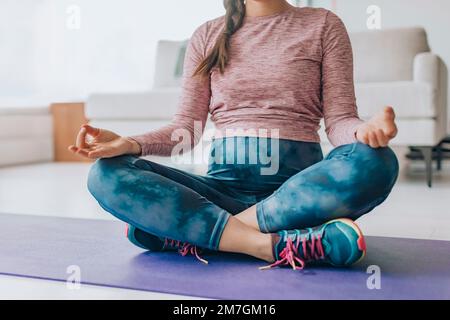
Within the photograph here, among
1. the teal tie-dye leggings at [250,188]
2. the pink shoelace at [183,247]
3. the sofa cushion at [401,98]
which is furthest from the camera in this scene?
the sofa cushion at [401,98]

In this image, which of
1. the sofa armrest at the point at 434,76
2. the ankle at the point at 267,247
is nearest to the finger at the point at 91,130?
the ankle at the point at 267,247

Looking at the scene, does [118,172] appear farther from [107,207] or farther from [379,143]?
[379,143]

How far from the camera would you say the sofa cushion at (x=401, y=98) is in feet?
8.02

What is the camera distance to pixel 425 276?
103 centimetres

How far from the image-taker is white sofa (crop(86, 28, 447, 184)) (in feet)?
8.22

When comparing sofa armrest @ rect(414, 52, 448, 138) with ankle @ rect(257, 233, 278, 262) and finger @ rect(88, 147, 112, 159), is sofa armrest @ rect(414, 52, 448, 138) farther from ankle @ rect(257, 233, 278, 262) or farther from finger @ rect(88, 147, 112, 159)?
finger @ rect(88, 147, 112, 159)

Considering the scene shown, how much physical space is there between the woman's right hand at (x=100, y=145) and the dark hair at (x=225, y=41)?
0.25 m

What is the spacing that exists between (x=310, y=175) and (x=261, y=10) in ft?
1.44

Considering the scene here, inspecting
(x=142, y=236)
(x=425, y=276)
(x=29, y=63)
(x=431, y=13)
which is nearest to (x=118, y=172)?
(x=142, y=236)

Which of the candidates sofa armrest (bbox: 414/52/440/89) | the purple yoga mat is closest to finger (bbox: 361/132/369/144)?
the purple yoga mat

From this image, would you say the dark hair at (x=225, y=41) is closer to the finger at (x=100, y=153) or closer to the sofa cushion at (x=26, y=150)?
the finger at (x=100, y=153)

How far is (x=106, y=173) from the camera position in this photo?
112cm

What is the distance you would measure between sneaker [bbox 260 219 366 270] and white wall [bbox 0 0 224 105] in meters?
2.97

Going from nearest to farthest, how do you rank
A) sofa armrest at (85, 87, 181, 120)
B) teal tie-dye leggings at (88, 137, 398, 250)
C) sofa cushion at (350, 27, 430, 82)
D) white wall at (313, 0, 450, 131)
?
teal tie-dye leggings at (88, 137, 398, 250), sofa armrest at (85, 87, 181, 120), sofa cushion at (350, 27, 430, 82), white wall at (313, 0, 450, 131)
